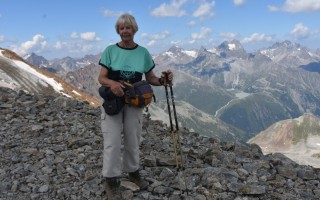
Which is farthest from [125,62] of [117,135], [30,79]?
[30,79]

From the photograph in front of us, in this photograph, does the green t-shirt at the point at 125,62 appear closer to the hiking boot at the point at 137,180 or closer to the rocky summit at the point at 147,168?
the rocky summit at the point at 147,168

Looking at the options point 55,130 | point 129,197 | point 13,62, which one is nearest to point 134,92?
point 129,197

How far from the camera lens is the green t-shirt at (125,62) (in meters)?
9.59

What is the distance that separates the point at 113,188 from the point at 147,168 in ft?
9.42

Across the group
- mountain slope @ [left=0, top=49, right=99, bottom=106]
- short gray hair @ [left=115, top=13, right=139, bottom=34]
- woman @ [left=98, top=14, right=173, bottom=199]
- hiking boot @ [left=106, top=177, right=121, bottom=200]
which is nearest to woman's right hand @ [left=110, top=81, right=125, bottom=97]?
woman @ [left=98, top=14, right=173, bottom=199]

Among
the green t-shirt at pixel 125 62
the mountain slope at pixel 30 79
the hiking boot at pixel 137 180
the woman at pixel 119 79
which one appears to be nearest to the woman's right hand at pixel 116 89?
the woman at pixel 119 79

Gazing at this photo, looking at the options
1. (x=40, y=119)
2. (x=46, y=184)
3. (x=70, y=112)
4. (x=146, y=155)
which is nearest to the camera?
(x=46, y=184)

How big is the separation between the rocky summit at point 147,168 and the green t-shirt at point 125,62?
2.20 m

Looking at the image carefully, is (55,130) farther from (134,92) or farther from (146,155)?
(134,92)

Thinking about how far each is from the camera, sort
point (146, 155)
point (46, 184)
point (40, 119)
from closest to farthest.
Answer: point (46, 184), point (146, 155), point (40, 119)

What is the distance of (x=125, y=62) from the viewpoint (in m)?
9.66

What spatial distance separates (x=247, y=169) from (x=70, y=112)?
1079 cm

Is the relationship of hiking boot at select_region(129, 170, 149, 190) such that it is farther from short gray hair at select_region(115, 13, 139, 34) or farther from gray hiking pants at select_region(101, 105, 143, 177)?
short gray hair at select_region(115, 13, 139, 34)

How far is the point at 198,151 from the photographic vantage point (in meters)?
15.0
